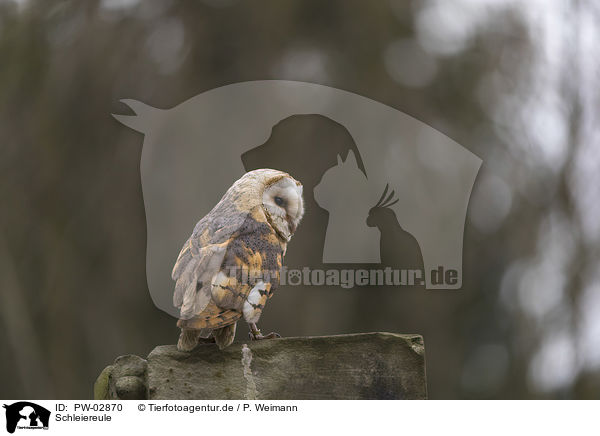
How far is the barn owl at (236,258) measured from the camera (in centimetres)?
82

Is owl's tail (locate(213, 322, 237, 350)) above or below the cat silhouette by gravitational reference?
below

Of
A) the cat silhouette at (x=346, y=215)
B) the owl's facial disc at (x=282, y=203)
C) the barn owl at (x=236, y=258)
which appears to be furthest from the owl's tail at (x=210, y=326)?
the cat silhouette at (x=346, y=215)

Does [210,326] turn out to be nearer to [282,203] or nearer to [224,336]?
[224,336]

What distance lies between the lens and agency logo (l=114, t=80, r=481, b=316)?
114 cm

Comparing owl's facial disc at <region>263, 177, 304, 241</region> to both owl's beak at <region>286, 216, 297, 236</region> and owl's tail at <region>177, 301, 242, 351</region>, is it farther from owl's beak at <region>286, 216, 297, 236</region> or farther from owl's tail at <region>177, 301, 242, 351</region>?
owl's tail at <region>177, 301, 242, 351</region>

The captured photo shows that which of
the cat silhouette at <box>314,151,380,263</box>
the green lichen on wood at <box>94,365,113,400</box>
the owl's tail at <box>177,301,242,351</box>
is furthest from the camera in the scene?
the cat silhouette at <box>314,151,380,263</box>

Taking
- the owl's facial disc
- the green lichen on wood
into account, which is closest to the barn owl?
the owl's facial disc

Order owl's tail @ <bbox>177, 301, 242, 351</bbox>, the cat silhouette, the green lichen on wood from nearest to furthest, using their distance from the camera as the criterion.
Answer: owl's tail @ <bbox>177, 301, 242, 351</bbox>
the green lichen on wood
the cat silhouette

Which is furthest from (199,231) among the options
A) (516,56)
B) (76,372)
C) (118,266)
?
(516,56)

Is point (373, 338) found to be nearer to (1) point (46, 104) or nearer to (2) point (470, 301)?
(2) point (470, 301)

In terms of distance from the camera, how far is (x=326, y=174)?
A: 1.17 meters
